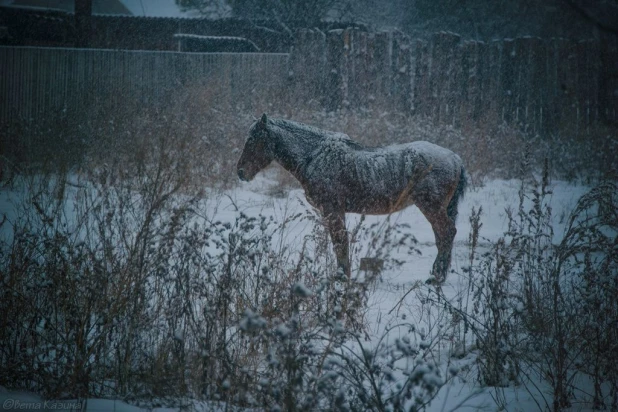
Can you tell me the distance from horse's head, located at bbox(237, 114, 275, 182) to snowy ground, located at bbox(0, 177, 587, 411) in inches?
14.7

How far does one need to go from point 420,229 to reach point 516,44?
782 centimetres

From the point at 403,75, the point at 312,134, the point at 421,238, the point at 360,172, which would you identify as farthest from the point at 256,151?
the point at 403,75

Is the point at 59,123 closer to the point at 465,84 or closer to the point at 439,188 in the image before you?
the point at 439,188

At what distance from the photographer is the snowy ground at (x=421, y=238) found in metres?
3.17

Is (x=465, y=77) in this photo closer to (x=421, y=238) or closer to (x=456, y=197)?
(x=421, y=238)

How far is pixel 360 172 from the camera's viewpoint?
5.54 m

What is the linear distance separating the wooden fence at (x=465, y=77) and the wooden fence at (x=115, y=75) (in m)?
1.24

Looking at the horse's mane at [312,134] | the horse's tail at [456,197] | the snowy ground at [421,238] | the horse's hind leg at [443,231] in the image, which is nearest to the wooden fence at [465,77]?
the snowy ground at [421,238]

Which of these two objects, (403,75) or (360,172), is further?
(403,75)

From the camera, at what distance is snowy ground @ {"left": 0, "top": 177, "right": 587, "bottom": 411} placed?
3.17m

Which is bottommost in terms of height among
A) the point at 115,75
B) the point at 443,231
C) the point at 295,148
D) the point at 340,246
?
the point at 340,246

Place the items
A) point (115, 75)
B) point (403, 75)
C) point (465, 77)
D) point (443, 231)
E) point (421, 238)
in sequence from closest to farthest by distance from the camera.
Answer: point (443, 231) → point (421, 238) → point (115, 75) → point (403, 75) → point (465, 77)

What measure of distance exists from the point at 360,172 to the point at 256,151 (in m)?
1.14

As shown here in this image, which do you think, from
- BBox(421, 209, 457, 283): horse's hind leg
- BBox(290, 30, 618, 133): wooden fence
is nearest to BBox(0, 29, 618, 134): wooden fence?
BBox(290, 30, 618, 133): wooden fence
